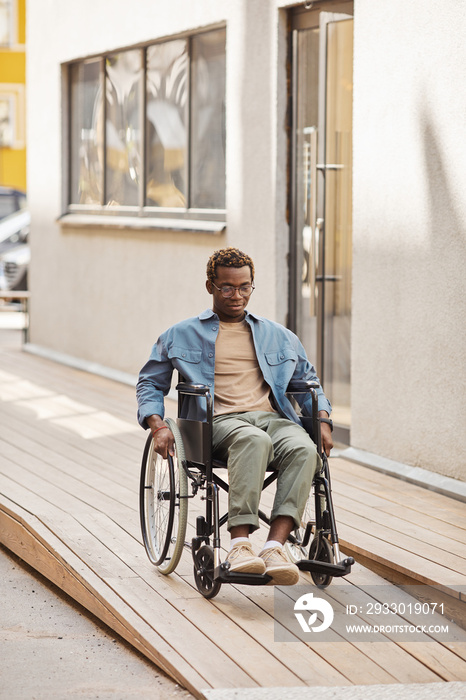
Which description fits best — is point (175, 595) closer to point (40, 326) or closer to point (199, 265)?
point (199, 265)

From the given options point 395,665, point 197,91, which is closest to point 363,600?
point 395,665

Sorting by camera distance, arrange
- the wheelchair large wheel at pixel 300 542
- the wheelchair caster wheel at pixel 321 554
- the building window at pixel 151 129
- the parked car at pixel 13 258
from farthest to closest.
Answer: the parked car at pixel 13 258 → the building window at pixel 151 129 → the wheelchair large wheel at pixel 300 542 → the wheelchair caster wheel at pixel 321 554

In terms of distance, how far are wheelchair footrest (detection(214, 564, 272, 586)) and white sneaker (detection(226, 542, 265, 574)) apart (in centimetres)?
1

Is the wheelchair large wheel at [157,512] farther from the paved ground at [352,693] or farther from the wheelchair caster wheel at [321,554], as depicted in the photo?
the paved ground at [352,693]

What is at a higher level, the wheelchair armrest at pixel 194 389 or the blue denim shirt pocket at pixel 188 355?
the blue denim shirt pocket at pixel 188 355

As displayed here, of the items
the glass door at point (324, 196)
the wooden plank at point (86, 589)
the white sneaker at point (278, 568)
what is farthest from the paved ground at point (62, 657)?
the glass door at point (324, 196)

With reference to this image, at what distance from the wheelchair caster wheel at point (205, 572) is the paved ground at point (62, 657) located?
1.02 ft

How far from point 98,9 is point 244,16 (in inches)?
96.3

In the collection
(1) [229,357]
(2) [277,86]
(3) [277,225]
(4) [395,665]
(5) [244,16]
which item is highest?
(5) [244,16]

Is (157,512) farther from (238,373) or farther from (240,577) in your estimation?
(240,577)

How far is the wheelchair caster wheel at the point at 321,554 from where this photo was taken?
3863 millimetres

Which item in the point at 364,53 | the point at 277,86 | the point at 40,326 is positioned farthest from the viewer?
the point at 40,326

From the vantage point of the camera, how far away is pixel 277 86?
6742 mm

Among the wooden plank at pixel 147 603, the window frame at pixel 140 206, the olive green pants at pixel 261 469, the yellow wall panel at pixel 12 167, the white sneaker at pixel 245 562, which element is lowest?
the wooden plank at pixel 147 603
